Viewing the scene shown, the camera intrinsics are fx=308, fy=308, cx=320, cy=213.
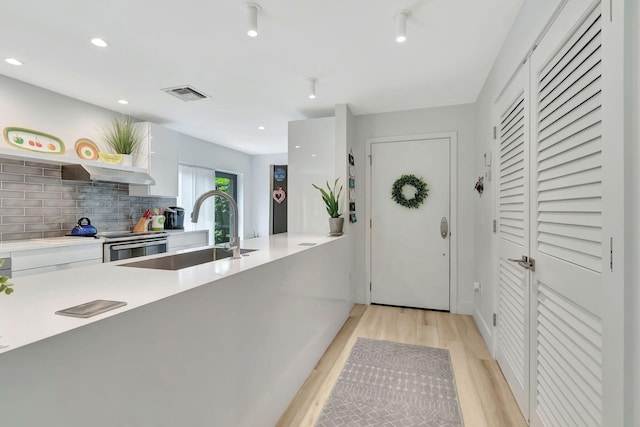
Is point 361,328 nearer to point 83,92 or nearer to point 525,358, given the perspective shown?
point 525,358

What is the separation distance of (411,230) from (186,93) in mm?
2822

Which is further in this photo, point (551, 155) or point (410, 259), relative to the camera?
point (410, 259)

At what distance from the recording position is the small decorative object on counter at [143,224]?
12.5 ft

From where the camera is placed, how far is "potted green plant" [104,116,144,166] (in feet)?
11.7

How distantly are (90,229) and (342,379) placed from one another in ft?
9.66

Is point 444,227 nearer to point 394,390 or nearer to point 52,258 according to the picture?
point 394,390

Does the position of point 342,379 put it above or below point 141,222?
below

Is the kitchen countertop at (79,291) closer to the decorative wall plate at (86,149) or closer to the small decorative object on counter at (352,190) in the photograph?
the small decorative object on counter at (352,190)

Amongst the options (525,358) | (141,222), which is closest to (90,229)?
(141,222)

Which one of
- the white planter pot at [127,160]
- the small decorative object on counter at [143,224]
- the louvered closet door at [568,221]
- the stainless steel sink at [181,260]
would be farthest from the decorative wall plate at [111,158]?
the louvered closet door at [568,221]

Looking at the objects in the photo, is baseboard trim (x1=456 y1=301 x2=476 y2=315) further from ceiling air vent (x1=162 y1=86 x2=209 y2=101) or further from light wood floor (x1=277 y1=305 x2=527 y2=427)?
ceiling air vent (x1=162 y1=86 x2=209 y2=101)

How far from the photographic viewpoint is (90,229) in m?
3.22

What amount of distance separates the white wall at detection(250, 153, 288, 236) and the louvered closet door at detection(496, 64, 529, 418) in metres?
4.76

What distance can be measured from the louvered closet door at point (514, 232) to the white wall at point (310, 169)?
1.71m
